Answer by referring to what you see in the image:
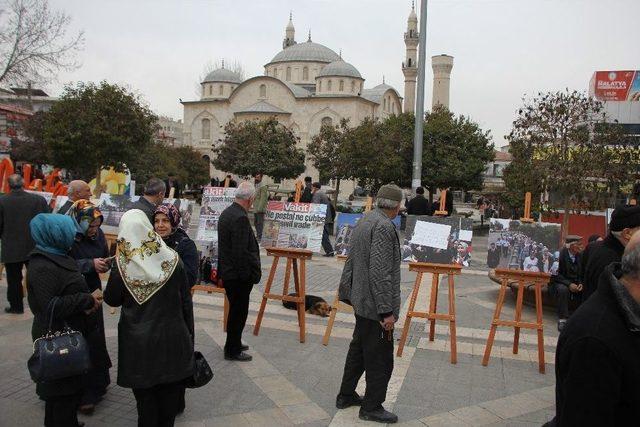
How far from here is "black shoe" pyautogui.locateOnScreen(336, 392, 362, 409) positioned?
457 cm

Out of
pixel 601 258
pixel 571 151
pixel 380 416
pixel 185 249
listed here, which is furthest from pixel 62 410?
pixel 571 151

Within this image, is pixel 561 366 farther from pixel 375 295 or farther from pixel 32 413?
pixel 32 413

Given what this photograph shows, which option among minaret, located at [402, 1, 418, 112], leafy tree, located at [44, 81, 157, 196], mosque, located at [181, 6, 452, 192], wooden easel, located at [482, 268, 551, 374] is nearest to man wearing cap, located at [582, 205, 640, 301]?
wooden easel, located at [482, 268, 551, 374]

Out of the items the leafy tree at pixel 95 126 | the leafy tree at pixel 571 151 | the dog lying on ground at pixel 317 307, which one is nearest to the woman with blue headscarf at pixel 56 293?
the dog lying on ground at pixel 317 307

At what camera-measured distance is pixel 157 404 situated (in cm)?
341

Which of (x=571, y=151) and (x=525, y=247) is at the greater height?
(x=571, y=151)

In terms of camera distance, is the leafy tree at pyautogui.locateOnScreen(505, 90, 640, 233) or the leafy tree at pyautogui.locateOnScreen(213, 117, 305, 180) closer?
the leafy tree at pyautogui.locateOnScreen(505, 90, 640, 233)

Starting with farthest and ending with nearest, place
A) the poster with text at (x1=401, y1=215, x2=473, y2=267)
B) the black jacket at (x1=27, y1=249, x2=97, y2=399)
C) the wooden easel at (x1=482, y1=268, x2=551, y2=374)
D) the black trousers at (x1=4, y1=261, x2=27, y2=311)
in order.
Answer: the black trousers at (x1=4, y1=261, x2=27, y2=311), the poster with text at (x1=401, y1=215, x2=473, y2=267), the wooden easel at (x1=482, y1=268, x2=551, y2=374), the black jacket at (x1=27, y1=249, x2=97, y2=399)

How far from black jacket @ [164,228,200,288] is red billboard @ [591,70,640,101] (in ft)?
102

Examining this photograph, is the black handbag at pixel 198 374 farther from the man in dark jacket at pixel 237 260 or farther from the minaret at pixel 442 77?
the minaret at pixel 442 77

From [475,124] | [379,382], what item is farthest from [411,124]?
[379,382]

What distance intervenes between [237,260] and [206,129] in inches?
2604

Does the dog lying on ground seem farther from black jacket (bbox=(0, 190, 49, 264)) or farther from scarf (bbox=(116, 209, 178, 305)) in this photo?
scarf (bbox=(116, 209, 178, 305))

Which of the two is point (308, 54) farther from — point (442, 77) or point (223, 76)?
point (442, 77)
